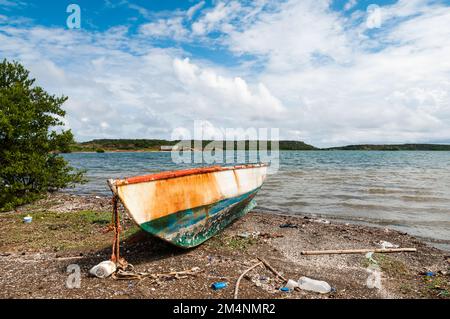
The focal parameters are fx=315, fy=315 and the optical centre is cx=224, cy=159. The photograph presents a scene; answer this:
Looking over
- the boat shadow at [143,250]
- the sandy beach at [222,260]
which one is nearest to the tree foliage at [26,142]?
the sandy beach at [222,260]

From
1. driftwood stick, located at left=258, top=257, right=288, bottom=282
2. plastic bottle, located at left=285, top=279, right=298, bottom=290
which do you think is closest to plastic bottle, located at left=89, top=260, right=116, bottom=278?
driftwood stick, located at left=258, top=257, right=288, bottom=282

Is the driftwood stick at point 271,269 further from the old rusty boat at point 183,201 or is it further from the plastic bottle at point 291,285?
the old rusty boat at point 183,201

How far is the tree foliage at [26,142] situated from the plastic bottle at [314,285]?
1111 cm

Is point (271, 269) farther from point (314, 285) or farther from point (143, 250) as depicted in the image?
point (143, 250)

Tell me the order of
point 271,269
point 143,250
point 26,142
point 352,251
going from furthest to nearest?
point 26,142 < point 352,251 < point 143,250 < point 271,269

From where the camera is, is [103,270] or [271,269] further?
[271,269]

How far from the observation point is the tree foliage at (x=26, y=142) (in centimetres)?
1199

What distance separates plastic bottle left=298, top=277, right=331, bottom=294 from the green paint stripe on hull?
2.90 meters

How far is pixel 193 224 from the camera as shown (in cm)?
771

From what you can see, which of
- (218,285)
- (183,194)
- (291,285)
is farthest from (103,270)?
(291,285)

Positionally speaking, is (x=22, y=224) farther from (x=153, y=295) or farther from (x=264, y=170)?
(x=264, y=170)

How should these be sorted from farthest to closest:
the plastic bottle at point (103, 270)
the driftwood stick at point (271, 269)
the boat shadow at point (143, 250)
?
the boat shadow at point (143, 250), the driftwood stick at point (271, 269), the plastic bottle at point (103, 270)

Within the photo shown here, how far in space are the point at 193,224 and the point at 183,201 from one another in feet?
2.38

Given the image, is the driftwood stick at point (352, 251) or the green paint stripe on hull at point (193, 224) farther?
the driftwood stick at point (352, 251)
